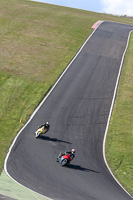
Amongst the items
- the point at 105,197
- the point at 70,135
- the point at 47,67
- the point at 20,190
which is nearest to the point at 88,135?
the point at 70,135

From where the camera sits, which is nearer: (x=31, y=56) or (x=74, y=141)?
(x=74, y=141)

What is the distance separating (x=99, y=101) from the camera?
36500 millimetres

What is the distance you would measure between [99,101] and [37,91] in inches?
265

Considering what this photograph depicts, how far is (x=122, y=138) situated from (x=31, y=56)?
72.4 feet

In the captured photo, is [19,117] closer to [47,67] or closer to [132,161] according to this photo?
[132,161]

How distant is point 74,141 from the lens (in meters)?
27.9

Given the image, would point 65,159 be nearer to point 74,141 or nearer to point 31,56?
point 74,141

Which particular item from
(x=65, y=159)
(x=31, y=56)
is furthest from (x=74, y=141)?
(x=31, y=56)

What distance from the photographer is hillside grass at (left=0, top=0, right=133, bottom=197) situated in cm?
3084

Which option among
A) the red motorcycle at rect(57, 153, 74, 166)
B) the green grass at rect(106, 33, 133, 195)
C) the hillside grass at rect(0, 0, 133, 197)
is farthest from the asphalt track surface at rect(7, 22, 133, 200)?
the hillside grass at rect(0, 0, 133, 197)

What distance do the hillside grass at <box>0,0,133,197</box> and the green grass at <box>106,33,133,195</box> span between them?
0.35ft

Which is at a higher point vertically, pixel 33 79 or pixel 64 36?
pixel 64 36

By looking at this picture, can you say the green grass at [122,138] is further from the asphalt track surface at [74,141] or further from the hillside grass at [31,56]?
the asphalt track surface at [74,141]

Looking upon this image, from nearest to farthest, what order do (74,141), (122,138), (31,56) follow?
(74,141)
(122,138)
(31,56)
